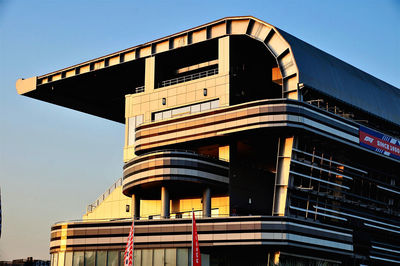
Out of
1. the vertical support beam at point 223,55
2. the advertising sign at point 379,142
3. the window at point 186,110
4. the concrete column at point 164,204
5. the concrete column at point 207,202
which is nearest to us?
the concrete column at point 207,202

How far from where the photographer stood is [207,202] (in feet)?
318

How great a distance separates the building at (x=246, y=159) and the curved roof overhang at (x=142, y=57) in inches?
8.5

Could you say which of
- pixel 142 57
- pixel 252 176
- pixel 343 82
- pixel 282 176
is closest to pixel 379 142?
pixel 343 82

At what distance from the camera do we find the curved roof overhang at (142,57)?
99500 mm

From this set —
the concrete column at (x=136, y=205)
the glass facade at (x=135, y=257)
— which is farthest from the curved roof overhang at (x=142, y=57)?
the glass facade at (x=135, y=257)

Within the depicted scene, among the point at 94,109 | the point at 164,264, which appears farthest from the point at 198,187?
the point at 94,109

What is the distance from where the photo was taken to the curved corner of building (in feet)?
404

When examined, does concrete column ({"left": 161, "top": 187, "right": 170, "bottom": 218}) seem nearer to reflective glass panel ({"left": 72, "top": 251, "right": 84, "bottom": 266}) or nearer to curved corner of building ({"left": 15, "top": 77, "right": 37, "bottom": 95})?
reflective glass panel ({"left": 72, "top": 251, "right": 84, "bottom": 266})

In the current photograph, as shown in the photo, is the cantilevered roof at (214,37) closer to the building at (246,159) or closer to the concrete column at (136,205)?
the building at (246,159)

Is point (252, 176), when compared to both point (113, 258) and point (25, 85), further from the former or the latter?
point (25, 85)

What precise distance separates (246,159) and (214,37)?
59.5 feet

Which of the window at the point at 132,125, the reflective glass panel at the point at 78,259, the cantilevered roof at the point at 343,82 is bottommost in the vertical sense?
the reflective glass panel at the point at 78,259

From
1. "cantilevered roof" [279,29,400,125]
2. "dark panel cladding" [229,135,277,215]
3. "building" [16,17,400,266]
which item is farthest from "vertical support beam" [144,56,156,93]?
"cantilevered roof" [279,29,400,125]

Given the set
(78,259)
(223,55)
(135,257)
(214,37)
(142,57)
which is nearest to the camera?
(135,257)
